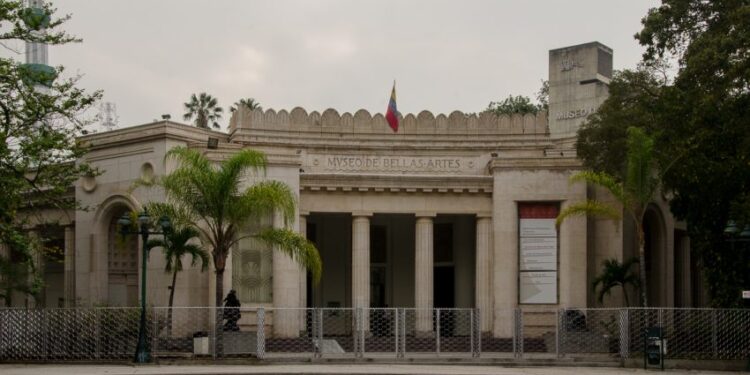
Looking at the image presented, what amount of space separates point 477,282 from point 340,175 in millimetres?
6380

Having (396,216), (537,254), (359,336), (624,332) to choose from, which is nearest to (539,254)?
(537,254)

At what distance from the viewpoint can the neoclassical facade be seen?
36.7 metres

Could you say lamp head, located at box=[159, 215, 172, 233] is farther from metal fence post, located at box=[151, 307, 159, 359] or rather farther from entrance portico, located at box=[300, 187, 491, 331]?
entrance portico, located at box=[300, 187, 491, 331]

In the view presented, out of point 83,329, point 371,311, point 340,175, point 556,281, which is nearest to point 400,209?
point 340,175

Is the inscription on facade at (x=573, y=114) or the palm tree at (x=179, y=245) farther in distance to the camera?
the inscription on facade at (x=573, y=114)

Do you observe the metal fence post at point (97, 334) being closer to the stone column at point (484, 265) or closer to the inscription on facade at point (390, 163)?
the inscription on facade at point (390, 163)

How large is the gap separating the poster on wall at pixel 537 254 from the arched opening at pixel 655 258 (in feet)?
18.5

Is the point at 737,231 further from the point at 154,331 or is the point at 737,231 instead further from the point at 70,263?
the point at 70,263

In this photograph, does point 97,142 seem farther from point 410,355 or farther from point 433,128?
point 410,355

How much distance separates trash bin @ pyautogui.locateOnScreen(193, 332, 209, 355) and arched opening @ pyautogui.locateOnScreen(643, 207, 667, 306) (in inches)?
769

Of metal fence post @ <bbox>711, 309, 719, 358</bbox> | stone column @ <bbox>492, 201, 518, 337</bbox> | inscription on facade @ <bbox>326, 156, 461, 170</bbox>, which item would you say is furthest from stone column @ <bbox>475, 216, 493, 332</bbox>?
metal fence post @ <bbox>711, 309, 719, 358</bbox>

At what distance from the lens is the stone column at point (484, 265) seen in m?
37.7

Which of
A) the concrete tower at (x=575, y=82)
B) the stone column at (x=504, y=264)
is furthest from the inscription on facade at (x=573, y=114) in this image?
the stone column at (x=504, y=264)

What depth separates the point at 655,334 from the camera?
88.2 ft
